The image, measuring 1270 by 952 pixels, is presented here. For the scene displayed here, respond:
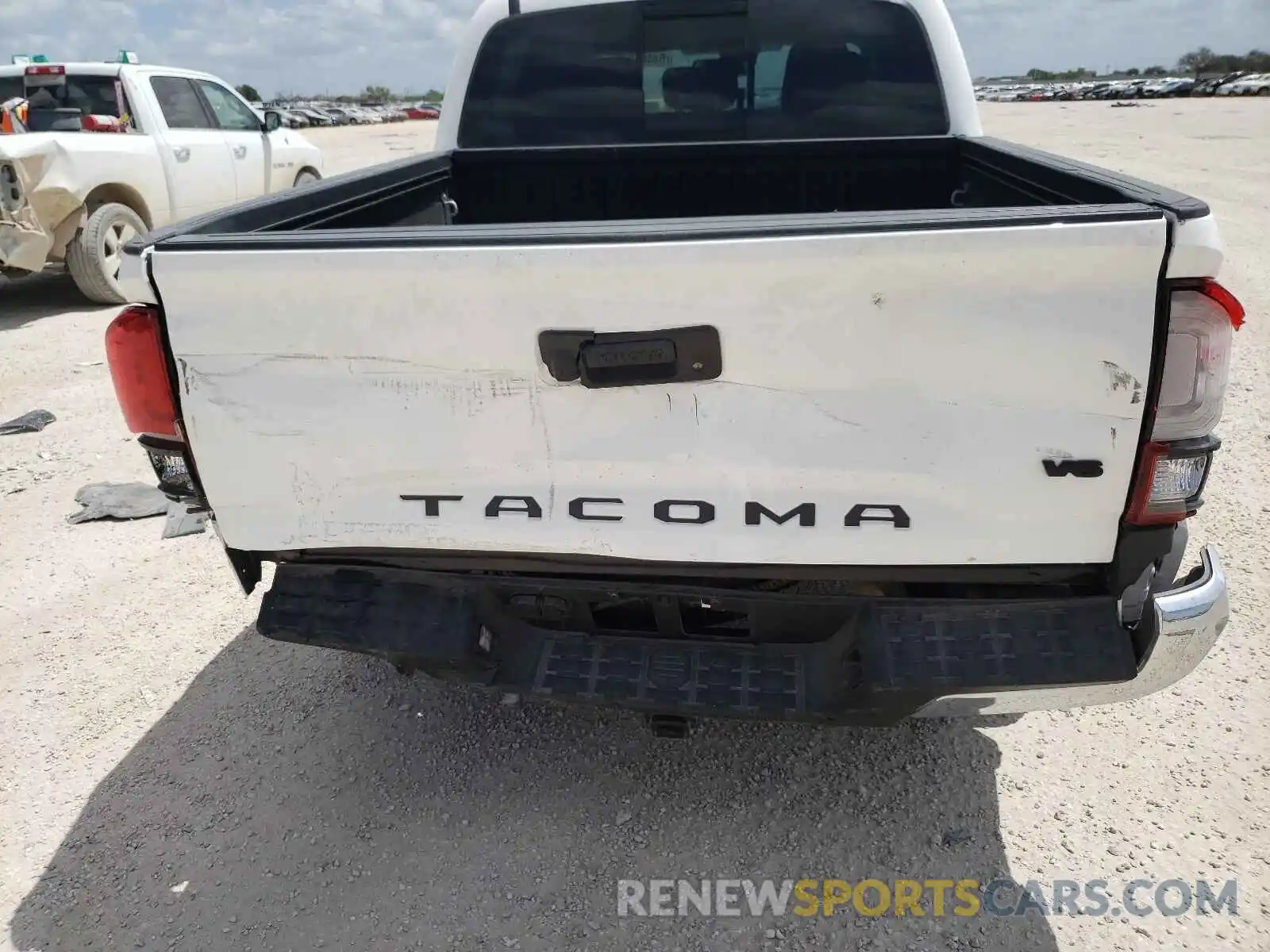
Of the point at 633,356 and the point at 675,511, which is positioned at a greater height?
the point at 633,356

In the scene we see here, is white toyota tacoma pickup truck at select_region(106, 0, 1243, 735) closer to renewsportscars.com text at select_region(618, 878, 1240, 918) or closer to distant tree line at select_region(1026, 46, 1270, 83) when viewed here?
renewsportscars.com text at select_region(618, 878, 1240, 918)

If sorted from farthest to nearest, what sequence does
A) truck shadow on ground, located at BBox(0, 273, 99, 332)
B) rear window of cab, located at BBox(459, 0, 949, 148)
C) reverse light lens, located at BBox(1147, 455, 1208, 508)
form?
truck shadow on ground, located at BBox(0, 273, 99, 332) < rear window of cab, located at BBox(459, 0, 949, 148) < reverse light lens, located at BBox(1147, 455, 1208, 508)

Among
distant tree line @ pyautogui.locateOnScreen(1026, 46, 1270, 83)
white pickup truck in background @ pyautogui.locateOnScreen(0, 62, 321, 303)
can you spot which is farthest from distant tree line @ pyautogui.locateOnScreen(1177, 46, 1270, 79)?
white pickup truck in background @ pyautogui.locateOnScreen(0, 62, 321, 303)

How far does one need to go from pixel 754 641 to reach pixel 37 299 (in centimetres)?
914

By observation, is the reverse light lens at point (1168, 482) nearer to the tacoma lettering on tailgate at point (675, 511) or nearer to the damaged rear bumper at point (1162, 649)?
the damaged rear bumper at point (1162, 649)

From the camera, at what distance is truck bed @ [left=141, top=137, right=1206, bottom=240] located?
341 cm

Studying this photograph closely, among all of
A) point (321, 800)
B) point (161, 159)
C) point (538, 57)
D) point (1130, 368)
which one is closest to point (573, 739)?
point (321, 800)

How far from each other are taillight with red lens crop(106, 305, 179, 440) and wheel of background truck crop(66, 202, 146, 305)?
21.1 feet

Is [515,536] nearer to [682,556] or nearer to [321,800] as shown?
[682,556]

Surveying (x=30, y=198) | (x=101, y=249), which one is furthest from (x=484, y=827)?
(x=101, y=249)

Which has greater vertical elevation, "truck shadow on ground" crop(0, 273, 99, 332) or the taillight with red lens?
the taillight with red lens

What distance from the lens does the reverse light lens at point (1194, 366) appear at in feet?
5.46

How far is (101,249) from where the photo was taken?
25.3 ft

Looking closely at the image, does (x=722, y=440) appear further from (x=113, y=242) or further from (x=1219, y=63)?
(x=1219, y=63)
